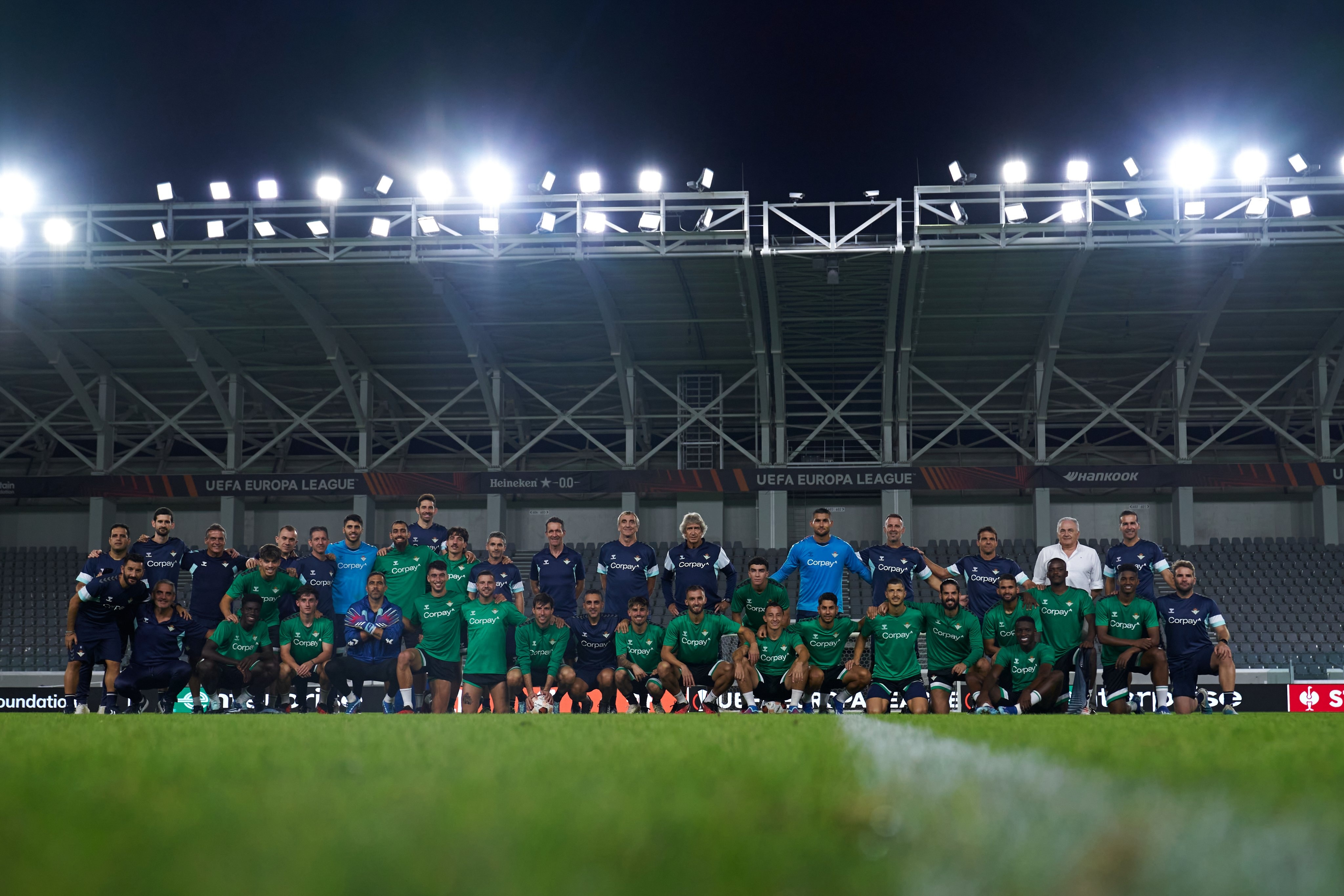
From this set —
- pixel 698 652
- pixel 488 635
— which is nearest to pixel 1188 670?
pixel 698 652

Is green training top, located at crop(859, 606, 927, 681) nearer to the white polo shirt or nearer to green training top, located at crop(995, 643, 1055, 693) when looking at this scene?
green training top, located at crop(995, 643, 1055, 693)

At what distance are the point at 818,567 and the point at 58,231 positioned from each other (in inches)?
679

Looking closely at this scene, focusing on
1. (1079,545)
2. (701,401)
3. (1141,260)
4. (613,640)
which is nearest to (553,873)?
(613,640)

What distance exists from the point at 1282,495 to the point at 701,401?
49.4 ft

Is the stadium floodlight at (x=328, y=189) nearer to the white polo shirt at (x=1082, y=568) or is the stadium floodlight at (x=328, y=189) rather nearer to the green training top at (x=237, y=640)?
the green training top at (x=237, y=640)

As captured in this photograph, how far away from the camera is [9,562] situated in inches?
1114

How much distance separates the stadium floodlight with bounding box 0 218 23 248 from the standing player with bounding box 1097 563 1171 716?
66.2 ft

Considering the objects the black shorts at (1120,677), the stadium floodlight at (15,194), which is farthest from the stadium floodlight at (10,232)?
the black shorts at (1120,677)

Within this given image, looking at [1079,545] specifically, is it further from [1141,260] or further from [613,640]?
[1141,260]

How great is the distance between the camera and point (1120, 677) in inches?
484

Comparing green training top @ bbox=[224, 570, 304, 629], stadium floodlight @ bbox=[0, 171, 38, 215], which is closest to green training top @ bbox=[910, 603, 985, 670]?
green training top @ bbox=[224, 570, 304, 629]

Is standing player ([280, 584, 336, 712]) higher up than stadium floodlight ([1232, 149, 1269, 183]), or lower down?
lower down

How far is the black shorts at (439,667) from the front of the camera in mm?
12836

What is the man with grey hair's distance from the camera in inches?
483
